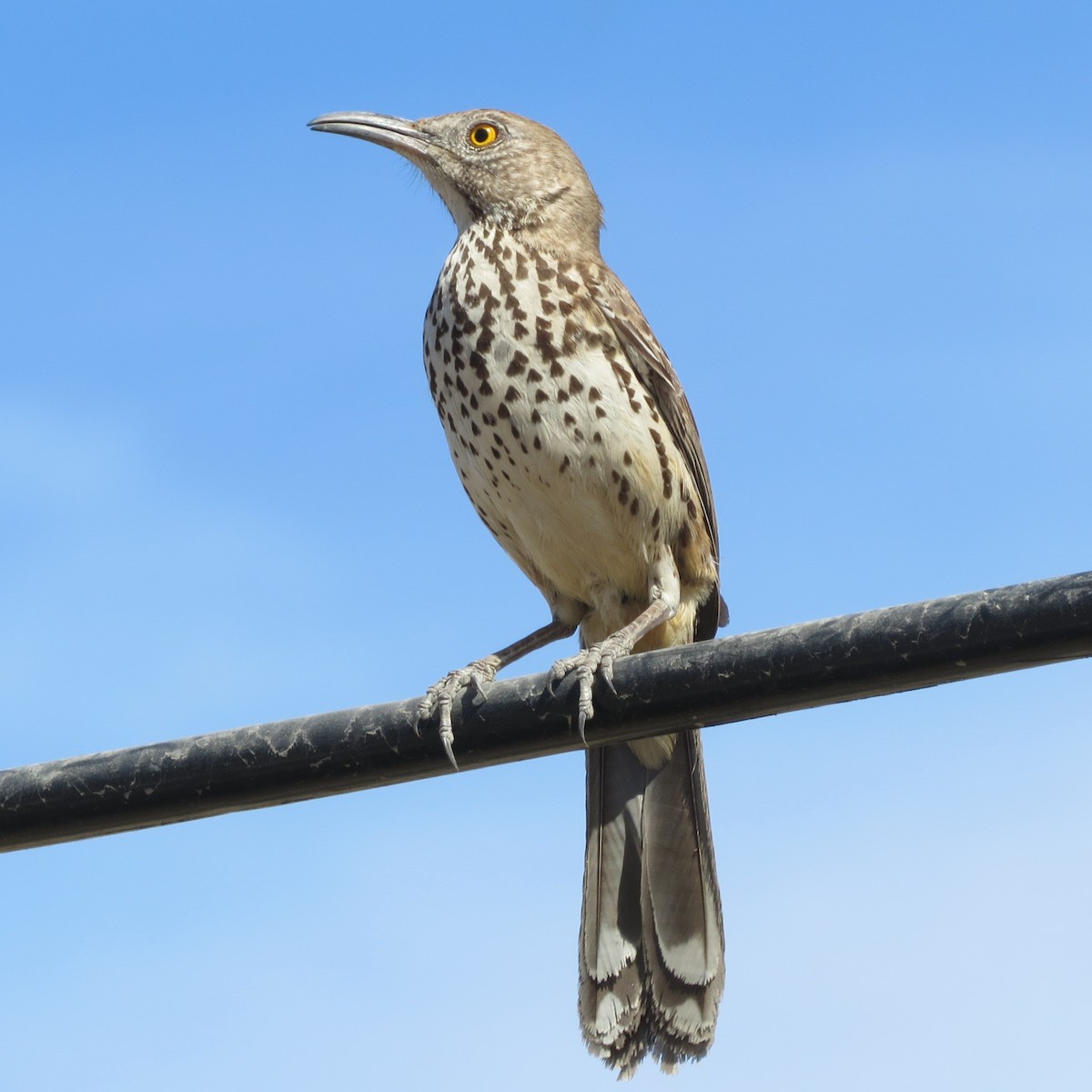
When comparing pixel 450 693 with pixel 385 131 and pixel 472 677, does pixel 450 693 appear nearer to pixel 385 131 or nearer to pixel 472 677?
pixel 472 677

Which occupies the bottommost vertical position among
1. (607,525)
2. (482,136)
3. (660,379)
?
(607,525)

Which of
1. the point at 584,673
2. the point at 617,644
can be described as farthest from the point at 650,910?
the point at 584,673

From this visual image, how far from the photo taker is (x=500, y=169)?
7527mm

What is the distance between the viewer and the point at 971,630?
11.2 feet

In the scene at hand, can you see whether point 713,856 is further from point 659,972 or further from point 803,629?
point 803,629

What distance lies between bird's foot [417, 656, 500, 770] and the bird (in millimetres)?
30

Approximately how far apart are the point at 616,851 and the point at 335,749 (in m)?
2.73

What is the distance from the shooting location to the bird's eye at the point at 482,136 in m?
7.70

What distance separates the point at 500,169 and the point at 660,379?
1.56 m

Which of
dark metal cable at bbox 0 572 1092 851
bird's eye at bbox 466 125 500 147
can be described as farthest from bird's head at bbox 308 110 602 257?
dark metal cable at bbox 0 572 1092 851

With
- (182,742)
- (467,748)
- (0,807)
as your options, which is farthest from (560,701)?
(0,807)

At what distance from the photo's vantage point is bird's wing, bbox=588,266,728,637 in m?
6.63

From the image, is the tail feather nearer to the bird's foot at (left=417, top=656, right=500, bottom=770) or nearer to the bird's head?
the bird's foot at (left=417, top=656, right=500, bottom=770)

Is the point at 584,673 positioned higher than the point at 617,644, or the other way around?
the point at 617,644
